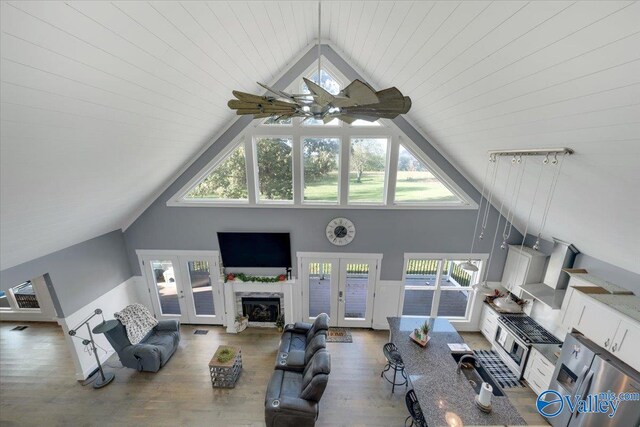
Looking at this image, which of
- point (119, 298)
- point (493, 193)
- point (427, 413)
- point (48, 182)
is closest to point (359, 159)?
point (493, 193)

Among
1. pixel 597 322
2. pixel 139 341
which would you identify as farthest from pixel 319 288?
pixel 597 322

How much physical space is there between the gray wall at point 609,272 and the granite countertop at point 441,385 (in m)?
2.25

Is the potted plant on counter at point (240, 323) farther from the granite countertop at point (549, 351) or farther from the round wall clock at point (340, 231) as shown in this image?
the granite countertop at point (549, 351)

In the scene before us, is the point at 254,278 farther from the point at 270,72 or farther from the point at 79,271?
the point at 270,72

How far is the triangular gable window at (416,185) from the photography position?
16.0ft

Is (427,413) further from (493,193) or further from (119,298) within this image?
(119,298)

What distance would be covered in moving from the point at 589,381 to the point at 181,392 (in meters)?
5.88

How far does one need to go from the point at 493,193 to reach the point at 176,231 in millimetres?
6424

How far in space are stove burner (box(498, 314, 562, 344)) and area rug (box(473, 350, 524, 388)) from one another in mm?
772

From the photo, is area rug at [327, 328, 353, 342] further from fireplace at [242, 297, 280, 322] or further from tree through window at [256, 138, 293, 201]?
tree through window at [256, 138, 293, 201]

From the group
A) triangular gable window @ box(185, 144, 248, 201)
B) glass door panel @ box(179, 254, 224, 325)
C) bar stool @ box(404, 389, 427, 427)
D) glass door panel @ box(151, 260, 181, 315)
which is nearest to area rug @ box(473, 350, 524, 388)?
bar stool @ box(404, 389, 427, 427)

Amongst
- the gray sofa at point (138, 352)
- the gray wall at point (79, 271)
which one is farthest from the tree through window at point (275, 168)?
the gray sofa at point (138, 352)

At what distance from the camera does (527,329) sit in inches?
177

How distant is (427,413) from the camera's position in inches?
113
